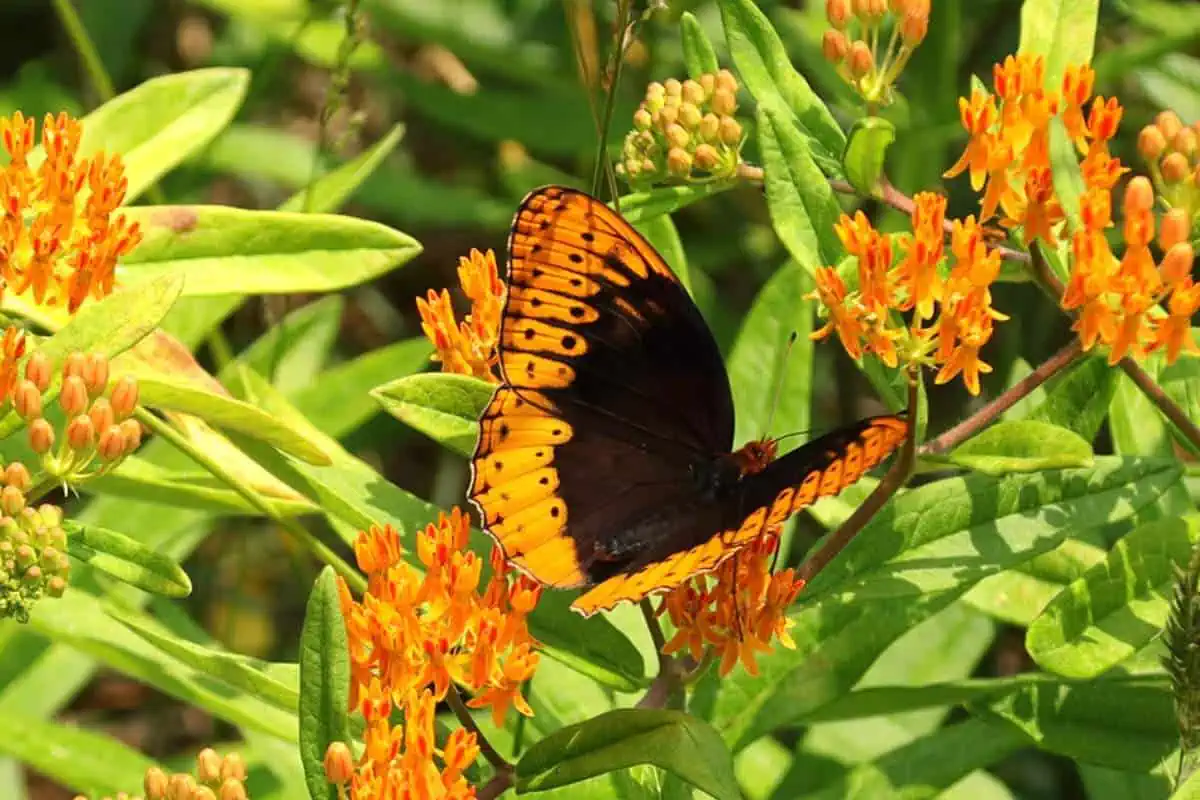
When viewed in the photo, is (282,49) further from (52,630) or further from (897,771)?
(897,771)

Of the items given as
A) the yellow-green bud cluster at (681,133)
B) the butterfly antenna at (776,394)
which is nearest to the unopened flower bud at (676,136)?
the yellow-green bud cluster at (681,133)

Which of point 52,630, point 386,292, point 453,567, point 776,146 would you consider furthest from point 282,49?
point 453,567

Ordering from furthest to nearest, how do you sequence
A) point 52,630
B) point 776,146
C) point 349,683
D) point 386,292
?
point 386,292 → point 52,630 → point 776,146 → point 349,683

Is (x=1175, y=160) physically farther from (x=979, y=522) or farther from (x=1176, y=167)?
(x=979, y=522)

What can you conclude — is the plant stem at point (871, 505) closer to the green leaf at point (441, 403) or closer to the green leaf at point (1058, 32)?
the green leaf at point (441, 403)

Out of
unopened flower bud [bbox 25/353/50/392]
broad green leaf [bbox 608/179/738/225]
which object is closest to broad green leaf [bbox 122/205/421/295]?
broad green leaf [bbox 608/179/738/225]

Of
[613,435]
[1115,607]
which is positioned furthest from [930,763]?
Result: [613,435]
